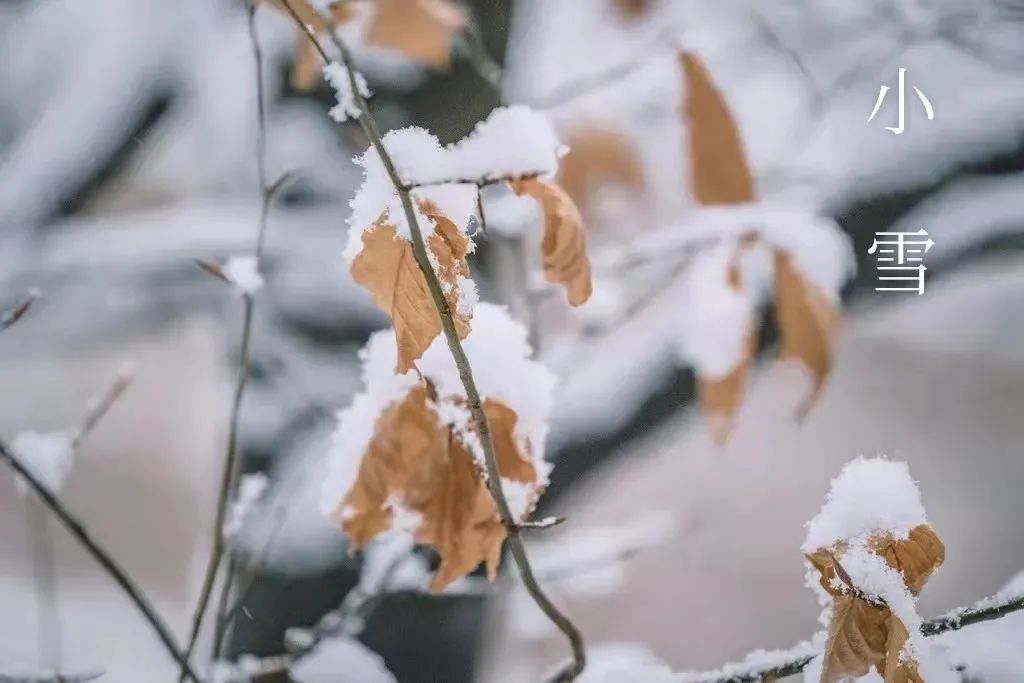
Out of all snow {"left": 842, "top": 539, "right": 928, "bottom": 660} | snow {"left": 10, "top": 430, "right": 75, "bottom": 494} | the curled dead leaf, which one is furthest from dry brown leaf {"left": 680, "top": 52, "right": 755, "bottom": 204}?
snow {"left": 10, "top": 430, "right": 75, "bottom": 494}

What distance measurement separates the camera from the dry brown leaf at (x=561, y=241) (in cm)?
23

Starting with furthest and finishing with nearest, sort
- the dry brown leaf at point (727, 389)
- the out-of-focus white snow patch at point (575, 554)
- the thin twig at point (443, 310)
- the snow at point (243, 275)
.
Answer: the out-of-focus white snow patch at point (575, 554) → the dry brown leaf at point (727, 389) → the snow at point (243, 275) → the thin twig at point (443, 310)

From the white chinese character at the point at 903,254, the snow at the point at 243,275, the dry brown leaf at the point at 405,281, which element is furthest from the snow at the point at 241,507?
the white chinese character at the point at 903,254

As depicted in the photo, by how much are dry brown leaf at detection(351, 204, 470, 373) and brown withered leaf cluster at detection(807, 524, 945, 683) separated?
150 millimetres

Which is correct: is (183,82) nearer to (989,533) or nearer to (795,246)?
(795,246)

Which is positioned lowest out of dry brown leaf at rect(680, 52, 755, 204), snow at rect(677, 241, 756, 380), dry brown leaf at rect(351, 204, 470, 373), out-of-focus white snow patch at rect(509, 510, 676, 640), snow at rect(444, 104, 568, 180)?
out-of-focus white snow patch at rect(509, 510, 676, 640)

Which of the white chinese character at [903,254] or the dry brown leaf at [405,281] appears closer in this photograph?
the dry brown leaf at [405,281]

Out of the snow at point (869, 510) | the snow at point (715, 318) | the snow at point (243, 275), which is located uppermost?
the snow at point (715, 318)

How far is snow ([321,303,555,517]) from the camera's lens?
0.27 meters

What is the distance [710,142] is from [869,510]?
22 centimetres

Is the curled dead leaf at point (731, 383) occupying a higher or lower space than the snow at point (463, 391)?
higher

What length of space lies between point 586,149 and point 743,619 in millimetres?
951

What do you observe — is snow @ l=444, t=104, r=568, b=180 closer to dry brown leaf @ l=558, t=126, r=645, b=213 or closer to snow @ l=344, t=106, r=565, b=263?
snow @ l=344, t=106, r=565, b=263

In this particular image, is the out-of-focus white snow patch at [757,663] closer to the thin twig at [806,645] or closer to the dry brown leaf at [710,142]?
the thin twig at [806,645]
